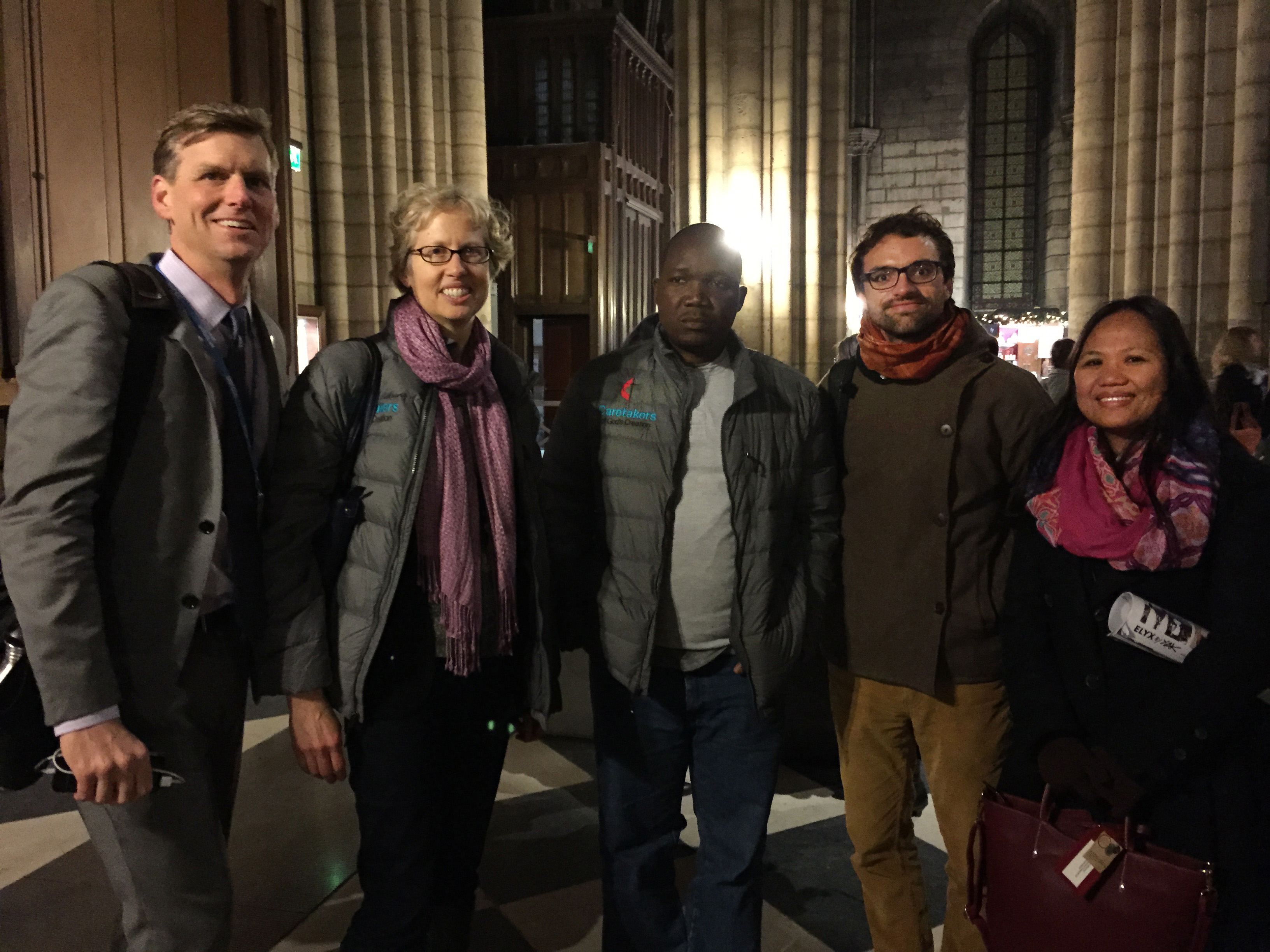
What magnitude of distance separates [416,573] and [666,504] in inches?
19.2

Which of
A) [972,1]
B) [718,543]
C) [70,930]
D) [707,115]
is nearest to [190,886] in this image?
[718,543]

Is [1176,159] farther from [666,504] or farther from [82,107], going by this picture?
[82,107]

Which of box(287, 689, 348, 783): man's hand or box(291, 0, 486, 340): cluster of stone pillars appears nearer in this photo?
box(287, 689, 348, 783): man's hand

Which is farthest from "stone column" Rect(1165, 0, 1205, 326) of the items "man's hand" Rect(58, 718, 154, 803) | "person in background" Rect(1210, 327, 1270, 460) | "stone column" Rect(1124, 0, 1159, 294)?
"man's hand" Rect(58, 718, 154, 803)

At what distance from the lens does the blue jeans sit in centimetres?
192

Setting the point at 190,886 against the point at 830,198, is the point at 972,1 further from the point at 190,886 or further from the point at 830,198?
the point at 190,886

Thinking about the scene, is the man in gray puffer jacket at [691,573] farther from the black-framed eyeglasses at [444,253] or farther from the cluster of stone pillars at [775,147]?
the cluster of stone pillars at [775,147]

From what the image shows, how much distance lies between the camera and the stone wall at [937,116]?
15.0 metres

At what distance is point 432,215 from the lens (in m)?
1.75

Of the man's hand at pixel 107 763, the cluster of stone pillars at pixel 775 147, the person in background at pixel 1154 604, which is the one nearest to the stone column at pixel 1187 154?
the cluster of stone pillars at pixel 775 147

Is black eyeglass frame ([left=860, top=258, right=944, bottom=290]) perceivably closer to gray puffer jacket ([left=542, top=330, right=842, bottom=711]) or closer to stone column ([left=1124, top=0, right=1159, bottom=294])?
gray puffer jacket ([left=542, top=330, right=842, bottom=711])

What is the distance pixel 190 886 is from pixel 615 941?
2.92ft

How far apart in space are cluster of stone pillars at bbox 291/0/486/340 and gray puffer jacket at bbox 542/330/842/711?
4.63m

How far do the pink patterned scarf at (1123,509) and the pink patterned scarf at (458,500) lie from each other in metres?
0.97
